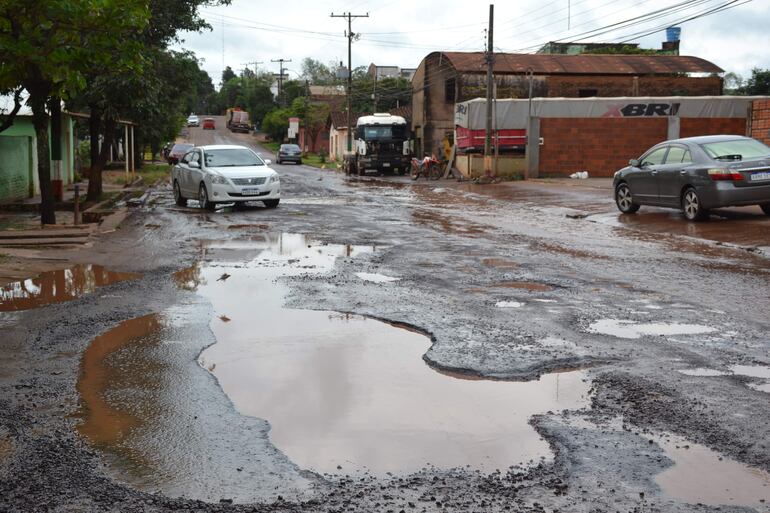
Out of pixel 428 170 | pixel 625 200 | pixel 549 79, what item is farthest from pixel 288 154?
pixel 625 200

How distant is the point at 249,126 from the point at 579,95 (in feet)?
228

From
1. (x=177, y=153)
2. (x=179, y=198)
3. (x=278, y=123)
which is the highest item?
(x=278, y=123)

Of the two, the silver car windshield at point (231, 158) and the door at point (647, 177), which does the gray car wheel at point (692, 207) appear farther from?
the silver car windshield at point (231, 158)

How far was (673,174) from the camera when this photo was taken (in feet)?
56.0

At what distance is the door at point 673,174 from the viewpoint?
16844 millimetres

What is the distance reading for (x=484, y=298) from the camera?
29.5 feet

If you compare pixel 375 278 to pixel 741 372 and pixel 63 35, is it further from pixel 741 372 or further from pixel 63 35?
pixel 63 35

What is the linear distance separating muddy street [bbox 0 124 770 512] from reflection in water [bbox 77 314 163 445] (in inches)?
0.8

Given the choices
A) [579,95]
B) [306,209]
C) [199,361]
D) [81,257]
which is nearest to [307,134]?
[579,95]

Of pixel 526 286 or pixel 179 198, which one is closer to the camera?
pixel 526 286

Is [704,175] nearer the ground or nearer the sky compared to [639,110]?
nearer the ground

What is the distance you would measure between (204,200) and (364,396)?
15932 mm

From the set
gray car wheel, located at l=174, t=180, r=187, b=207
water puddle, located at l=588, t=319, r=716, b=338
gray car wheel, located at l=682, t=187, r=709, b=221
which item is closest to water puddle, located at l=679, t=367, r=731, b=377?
water puddle, located at l=588, t=319, r=716, b=338

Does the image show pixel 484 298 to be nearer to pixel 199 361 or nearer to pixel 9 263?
pixel 199 361
